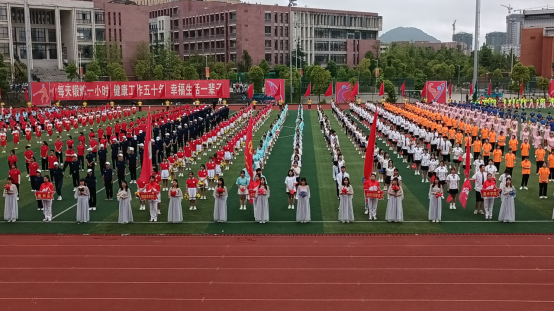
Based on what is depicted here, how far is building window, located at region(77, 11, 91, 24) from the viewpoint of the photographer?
2864 inches

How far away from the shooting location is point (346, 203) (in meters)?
14.8

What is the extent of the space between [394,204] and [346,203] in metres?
1.25

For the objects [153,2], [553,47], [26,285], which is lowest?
[26,285]

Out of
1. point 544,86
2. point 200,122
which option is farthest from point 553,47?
point 200,122

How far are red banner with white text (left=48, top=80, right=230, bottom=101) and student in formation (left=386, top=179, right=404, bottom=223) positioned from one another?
40146 millimetres

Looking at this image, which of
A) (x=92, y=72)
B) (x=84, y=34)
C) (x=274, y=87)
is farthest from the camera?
(x=84, y=34)

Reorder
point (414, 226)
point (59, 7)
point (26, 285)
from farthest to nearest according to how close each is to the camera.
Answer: point (59, 7), point (414, 226), point (26, 285)

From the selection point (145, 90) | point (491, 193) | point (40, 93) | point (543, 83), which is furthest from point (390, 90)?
point (491, 193)

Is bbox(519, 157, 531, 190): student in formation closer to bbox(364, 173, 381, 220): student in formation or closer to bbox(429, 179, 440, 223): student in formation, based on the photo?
bbox(429, 179, 440, 223): student in formation

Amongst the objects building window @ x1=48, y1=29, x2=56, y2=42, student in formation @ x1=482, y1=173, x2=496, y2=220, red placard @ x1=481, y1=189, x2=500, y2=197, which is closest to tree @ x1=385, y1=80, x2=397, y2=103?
building window @ x1=48, y1=29, x2=56, y2=42

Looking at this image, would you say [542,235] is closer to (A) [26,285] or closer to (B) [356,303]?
(B) [356,303]

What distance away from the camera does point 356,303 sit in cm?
966

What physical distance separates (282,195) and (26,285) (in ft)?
29.8

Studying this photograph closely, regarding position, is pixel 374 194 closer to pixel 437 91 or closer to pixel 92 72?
pixel 437 91
